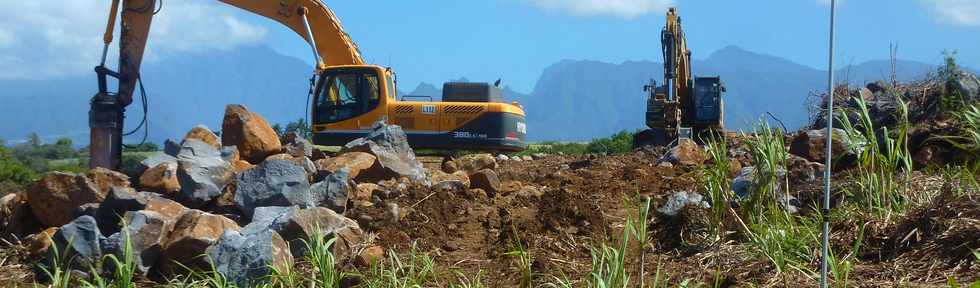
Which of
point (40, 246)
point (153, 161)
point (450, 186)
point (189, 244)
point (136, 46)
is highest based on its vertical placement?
point (136, 46)

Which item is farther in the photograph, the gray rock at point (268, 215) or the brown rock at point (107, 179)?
the brown rock at point (107, 179)

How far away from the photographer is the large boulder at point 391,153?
7.83 meters

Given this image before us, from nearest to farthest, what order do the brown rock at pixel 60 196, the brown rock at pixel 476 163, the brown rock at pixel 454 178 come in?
the brown rock at pixel 60 196 < the brown rock at pixel 454 178 < the brown rock at pixel 476 163

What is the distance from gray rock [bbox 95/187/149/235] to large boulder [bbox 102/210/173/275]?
0.61 metres

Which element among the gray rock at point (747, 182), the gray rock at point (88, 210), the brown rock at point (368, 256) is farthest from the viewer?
the gray rock at point (88, 210)

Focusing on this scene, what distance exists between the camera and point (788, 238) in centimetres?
464

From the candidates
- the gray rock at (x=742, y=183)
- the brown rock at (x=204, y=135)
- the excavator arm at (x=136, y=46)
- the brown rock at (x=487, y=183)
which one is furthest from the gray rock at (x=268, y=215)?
the excavator arm at (x=136, y=46)

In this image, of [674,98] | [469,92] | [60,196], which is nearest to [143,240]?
[60,196]

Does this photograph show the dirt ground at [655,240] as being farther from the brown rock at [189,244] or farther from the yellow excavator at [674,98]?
the yellow excavator at [674,98]

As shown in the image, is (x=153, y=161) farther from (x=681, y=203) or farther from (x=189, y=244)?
(x=681, y=203)

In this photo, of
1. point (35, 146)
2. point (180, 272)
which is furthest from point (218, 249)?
point (35, 146)

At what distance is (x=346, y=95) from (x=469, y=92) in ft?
6.43

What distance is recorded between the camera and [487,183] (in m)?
7.39

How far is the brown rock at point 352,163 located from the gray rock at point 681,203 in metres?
2.95
